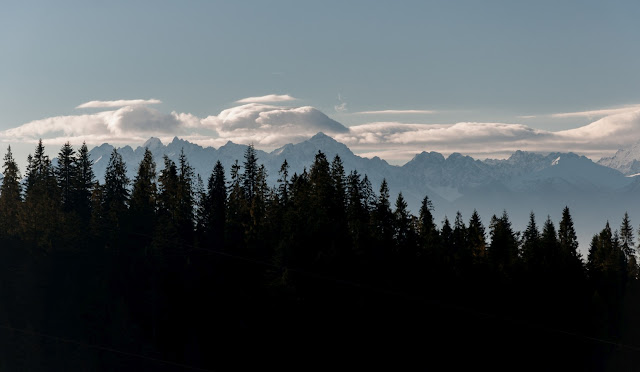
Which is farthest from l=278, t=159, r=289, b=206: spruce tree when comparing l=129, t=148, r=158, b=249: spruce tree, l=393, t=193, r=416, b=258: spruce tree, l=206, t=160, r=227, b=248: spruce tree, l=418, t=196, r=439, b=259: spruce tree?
l=418, t=196, r=439, b=259: spruce tree

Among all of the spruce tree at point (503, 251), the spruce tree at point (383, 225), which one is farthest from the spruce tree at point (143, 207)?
the spruce tree at point (503, 251)

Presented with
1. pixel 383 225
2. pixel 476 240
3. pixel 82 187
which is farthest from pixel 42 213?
pixel 476 240

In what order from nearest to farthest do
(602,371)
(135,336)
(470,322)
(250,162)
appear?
(135,336), (470,322), (602,371), (250,162)

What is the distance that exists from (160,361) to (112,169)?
115ft

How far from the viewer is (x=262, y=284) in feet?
290

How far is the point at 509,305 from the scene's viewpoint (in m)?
105

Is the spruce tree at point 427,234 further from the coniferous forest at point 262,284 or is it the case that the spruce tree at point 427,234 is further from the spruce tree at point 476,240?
the spruce tree at point 476,240

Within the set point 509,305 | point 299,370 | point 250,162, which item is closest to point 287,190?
point 250,162

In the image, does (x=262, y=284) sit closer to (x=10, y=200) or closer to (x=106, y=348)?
(x=106, y=348)

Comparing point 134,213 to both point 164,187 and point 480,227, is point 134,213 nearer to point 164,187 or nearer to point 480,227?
point 164,187

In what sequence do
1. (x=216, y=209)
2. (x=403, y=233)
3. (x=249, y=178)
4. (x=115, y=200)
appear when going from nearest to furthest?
(x=403, y=233)
(x=115, y=200)
(x=216, y=209)
(x=249, y=178)

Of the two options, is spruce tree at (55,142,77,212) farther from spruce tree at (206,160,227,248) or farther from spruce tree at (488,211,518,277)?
spruce tree at (488,211,518,277)

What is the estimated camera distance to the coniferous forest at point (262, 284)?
8794cm

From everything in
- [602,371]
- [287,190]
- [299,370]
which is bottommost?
[602,371]
